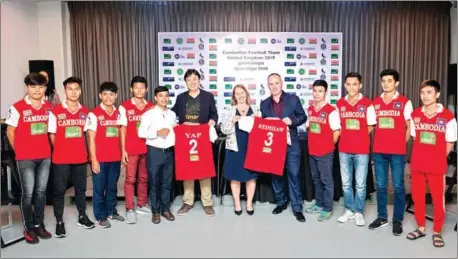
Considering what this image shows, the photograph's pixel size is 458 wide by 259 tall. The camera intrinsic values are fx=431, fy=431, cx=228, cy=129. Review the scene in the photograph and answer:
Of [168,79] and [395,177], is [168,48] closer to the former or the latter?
[168,79]

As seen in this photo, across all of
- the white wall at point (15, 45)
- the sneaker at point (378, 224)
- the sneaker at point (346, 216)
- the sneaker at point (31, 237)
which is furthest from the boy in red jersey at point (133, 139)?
the white wall at point (15, 45)

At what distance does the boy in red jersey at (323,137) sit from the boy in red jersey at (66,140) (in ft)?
6.18

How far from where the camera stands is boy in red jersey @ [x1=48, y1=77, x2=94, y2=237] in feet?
10.9

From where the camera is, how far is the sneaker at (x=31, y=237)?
328cm

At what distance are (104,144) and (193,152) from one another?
30.4 inches

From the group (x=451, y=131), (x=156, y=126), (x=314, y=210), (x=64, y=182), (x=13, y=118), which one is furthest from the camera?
(x=314, y=210)

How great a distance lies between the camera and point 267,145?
3.77 metres

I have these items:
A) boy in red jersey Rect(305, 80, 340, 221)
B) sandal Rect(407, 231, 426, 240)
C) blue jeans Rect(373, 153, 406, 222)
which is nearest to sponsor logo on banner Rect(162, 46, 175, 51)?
boy in red jersey Rect(305, 80, 340, 221)

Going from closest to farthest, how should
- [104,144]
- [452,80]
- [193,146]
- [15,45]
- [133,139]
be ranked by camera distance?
[104,144], [133,139], [193,146], [15,45], [452,80]

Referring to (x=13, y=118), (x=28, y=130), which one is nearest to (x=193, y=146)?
(x=28, y=130)

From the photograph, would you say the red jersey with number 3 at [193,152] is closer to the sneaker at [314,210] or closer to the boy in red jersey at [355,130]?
the sneaker at [314,210]

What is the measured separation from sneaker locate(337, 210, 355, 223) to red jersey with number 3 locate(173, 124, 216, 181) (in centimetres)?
119

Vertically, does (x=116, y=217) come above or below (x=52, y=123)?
below

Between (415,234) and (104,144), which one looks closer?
(415,234)
